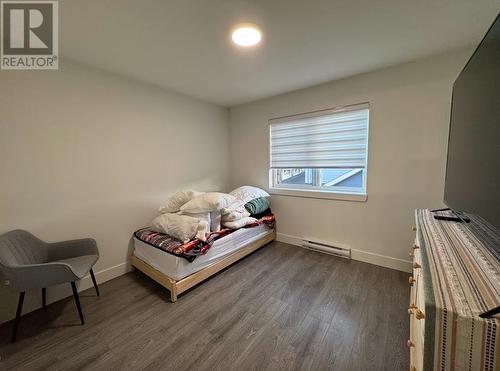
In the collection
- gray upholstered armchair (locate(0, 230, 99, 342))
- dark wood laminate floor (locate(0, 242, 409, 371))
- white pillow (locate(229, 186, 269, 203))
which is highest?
white pillow (locate(229, 186, 269, 203))

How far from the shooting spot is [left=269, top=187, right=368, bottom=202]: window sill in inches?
101

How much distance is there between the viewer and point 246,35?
1.63 m

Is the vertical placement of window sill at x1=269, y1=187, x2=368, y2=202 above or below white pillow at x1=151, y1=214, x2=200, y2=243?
above

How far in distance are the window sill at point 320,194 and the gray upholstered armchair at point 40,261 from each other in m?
2.44

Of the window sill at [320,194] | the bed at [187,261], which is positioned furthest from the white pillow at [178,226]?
the window sill at [320,194]

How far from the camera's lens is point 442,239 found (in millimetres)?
1156

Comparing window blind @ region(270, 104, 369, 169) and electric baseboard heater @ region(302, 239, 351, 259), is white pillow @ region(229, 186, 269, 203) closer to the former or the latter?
window blind @ region(270, 104, 369, 169)

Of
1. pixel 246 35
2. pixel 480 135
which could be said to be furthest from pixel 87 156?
pixel 480 135

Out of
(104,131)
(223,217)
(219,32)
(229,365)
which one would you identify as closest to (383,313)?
(229,365)

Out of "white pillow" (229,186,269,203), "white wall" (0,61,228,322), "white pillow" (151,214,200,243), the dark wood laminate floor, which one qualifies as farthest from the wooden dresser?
"white wall" (0,61,228,322)

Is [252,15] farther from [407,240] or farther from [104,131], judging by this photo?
[407,240]

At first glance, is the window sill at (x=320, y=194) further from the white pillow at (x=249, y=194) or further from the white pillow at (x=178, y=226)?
the white pillow at (x=178, y=226)

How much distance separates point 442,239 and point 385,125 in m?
1.61

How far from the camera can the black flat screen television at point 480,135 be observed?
847 millimetres
